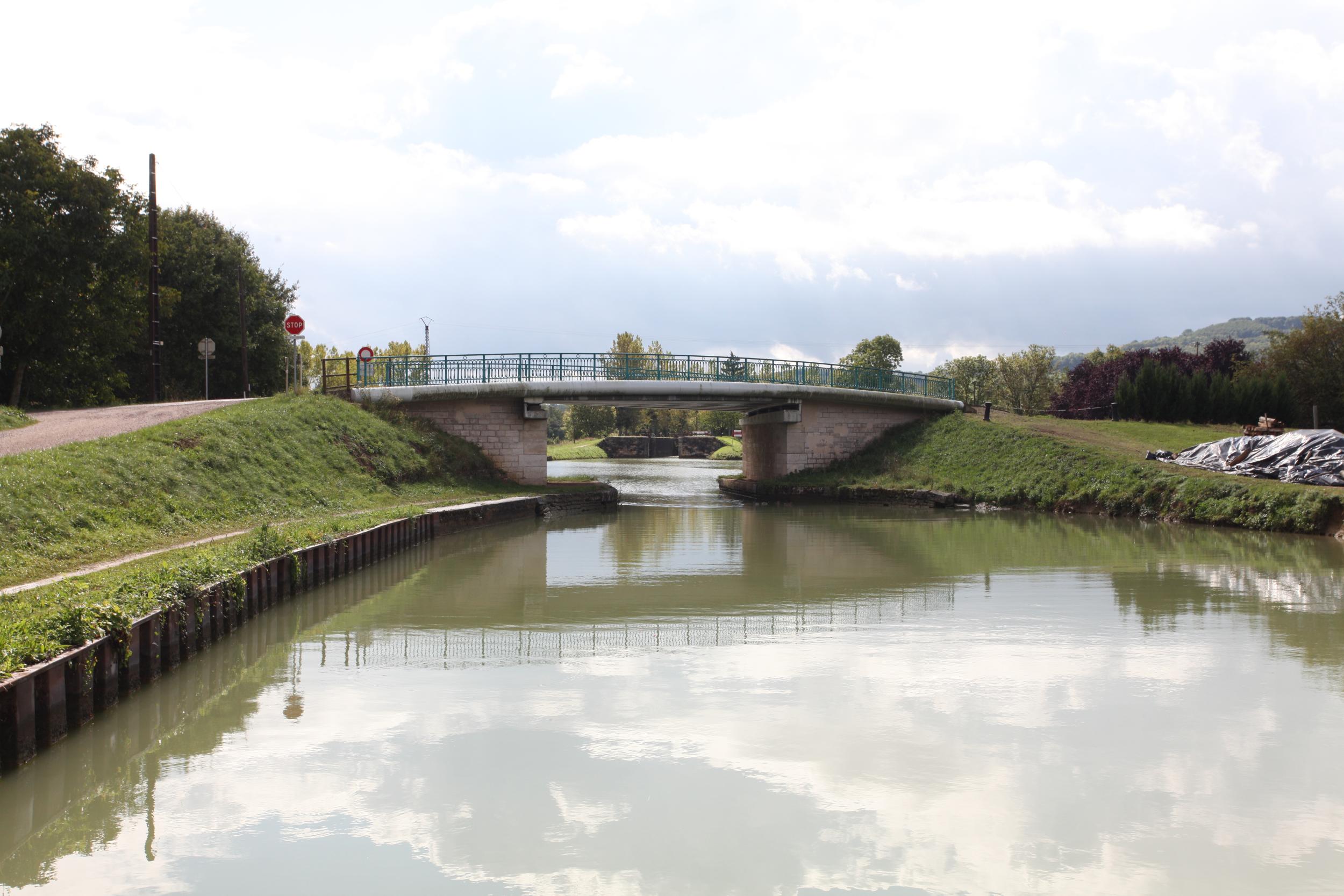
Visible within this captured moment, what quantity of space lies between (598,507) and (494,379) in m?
6.00

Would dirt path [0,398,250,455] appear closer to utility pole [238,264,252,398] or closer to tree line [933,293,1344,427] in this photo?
utility pole [238,264,252,398]

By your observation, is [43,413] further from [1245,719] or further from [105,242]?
[1245,719]

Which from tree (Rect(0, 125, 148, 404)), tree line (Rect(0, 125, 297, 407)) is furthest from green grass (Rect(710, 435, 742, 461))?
tree (Rect(0, 125, 148, 404))

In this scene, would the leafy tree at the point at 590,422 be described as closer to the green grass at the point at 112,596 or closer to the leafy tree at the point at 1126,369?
the leafy tree at the point at 1126,369

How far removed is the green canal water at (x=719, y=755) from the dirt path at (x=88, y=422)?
9.48 meters

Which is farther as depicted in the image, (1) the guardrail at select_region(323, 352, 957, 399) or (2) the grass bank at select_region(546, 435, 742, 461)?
(2) the grass bank at select_region(546, 435, 742, 461)

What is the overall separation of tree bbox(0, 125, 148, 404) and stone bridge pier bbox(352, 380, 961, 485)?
10.4 metres

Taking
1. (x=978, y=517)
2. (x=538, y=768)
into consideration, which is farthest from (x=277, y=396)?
(x=538, y=768)

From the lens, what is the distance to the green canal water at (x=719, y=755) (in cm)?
578

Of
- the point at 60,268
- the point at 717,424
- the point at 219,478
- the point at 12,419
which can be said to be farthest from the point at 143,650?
the point at 717,424

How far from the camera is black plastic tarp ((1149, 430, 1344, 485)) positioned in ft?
82.5

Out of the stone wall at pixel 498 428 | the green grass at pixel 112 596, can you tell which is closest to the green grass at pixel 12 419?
the green grass at pixel 112 596

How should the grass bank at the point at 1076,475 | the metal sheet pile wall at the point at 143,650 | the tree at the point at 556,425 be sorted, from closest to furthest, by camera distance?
the metal sheet pile wall at the point at 143,650, the grass bank at the point at 1076,475, the tree at the point at 556,425

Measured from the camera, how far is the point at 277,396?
103ft
